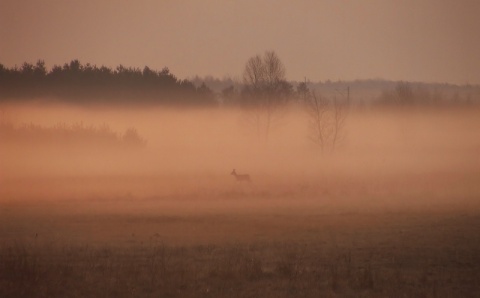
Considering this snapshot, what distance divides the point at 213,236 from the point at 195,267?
20.5 feet

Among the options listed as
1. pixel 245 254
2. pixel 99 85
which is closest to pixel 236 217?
pixel 245 254

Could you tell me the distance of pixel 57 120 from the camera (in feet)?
192

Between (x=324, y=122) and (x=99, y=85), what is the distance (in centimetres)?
1803

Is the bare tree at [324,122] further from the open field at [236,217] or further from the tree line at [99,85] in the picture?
the tree line at [99,85]

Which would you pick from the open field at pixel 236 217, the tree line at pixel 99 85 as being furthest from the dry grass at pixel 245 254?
the tree line at pixel 99 85

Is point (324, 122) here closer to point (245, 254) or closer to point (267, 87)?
point (267, 87)

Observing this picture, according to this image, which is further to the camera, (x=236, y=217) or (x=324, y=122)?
(x=324, y=122)

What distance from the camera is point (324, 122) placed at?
6569 cm

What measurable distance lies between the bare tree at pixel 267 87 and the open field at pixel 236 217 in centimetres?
245

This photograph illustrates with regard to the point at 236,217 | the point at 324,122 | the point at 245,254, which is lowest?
the point at 236,217

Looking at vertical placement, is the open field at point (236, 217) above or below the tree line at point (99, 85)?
below

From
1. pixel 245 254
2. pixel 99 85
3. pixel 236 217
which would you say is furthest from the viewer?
pixel 99 85

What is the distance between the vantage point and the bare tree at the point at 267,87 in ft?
217

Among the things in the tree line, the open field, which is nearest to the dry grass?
the open field
